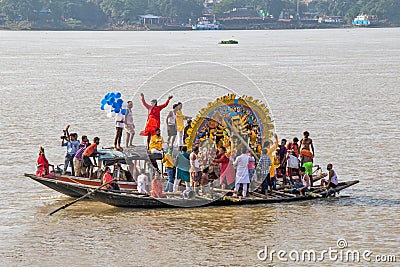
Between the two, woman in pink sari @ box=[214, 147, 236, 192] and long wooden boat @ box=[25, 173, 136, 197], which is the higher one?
woman in pink sari @ box=[214, 147, 236, 192]

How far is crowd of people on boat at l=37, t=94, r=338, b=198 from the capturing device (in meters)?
19.5

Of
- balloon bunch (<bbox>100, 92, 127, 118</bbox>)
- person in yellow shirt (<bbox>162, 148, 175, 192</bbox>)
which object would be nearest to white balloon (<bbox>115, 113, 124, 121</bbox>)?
balloon bunch (<bbox>100, 92, 127, 118</bbox>)

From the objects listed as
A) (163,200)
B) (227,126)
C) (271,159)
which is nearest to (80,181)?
(163,200)

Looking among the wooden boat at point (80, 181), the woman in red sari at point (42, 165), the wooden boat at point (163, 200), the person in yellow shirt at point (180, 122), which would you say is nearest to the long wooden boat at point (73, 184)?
the wooden boat at point (80, 181)

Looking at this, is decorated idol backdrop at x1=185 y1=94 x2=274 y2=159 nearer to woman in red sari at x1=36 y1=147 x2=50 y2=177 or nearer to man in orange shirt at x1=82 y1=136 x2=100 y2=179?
man in orange shirt at x1=82 y1=136 x2=100 y2=179

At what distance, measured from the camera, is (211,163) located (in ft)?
64.0

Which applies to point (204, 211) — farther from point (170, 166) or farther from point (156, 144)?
point (156, 144)

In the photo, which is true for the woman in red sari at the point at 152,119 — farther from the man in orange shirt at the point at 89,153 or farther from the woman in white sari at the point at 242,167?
the woman in white sari at the point at 242,167

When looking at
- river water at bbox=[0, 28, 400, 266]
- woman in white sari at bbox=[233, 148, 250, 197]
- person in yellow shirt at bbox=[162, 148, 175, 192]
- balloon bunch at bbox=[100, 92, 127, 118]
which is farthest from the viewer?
balloon bunch at bbox=[100, 92, 127, 118]

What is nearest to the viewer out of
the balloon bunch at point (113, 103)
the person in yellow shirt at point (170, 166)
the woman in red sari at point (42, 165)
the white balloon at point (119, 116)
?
the person in yellow shirt at point (170, 166)

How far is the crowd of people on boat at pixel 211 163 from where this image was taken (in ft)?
63.9

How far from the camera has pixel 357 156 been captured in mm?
27547

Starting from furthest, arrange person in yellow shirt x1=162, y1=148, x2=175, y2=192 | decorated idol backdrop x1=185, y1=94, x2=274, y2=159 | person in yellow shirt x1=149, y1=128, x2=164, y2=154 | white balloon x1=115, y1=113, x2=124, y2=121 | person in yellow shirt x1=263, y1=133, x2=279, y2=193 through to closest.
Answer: white balloon x1=115, y1=113, x2=124, y2=121
person in yellow shirt x1=149, y1=128, x2=164, y2=154
person in yellow shirt x1=263, y1=133, x2=279, y2=193
person in yellow shirt x1=162, y1=148, x2=175, y2=192
decorated idol backdrop x1=185, y1=94, x2=274, y2=159

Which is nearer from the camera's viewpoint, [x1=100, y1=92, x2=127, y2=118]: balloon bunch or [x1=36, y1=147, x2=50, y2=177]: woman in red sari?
[x1=36, y1=147, x2=50, y2=177]: woman in red sari
